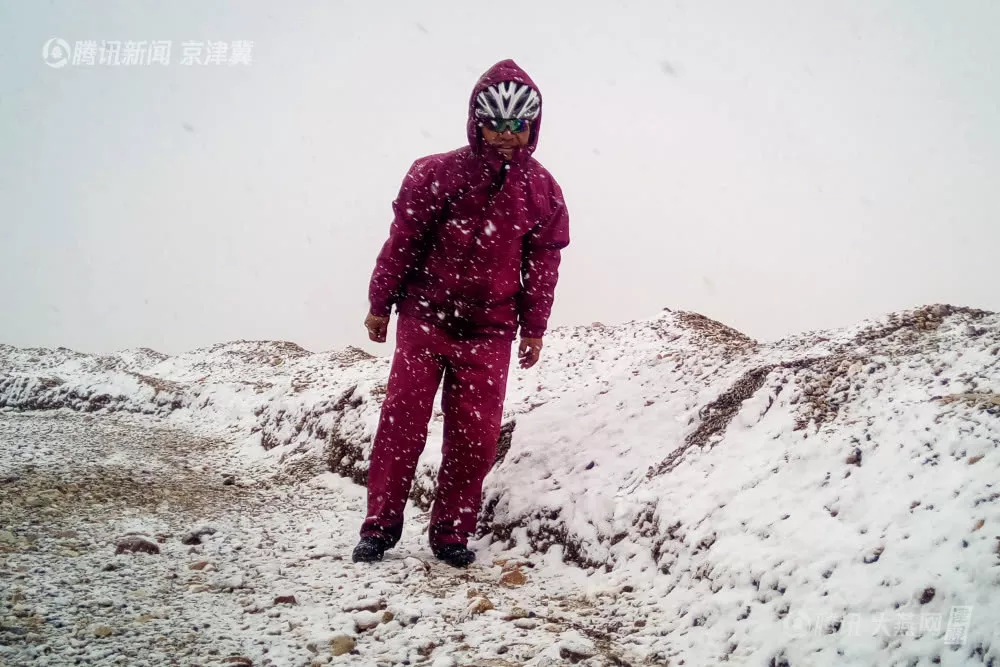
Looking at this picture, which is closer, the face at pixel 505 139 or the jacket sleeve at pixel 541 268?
the face at pixel 505 139

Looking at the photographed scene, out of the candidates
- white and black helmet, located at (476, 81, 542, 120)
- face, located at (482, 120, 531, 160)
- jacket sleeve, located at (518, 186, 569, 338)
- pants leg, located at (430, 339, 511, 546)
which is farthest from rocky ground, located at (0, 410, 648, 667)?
white and black helmet, located at (476, 81, 542, 120)

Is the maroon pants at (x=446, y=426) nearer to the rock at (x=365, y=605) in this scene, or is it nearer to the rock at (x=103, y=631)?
the rock at (x=365, y=605)

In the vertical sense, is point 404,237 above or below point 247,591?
above

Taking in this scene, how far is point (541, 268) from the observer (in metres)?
3.93

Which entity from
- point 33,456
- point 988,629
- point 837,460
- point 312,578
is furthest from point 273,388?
point 988,629

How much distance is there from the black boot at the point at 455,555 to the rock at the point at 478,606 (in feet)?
2.22

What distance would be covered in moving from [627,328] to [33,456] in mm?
6510

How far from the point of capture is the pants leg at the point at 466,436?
3762 mm

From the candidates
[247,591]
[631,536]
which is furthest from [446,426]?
[247,591]

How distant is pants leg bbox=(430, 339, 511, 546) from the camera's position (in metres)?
3.76

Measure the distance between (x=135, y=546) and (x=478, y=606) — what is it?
6.52 feet

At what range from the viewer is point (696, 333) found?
6785mm

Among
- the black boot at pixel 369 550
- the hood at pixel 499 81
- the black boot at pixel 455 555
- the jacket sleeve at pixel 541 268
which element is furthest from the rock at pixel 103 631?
the hood at pixel 499 81

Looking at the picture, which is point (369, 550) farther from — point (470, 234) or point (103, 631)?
point (470, 234)
